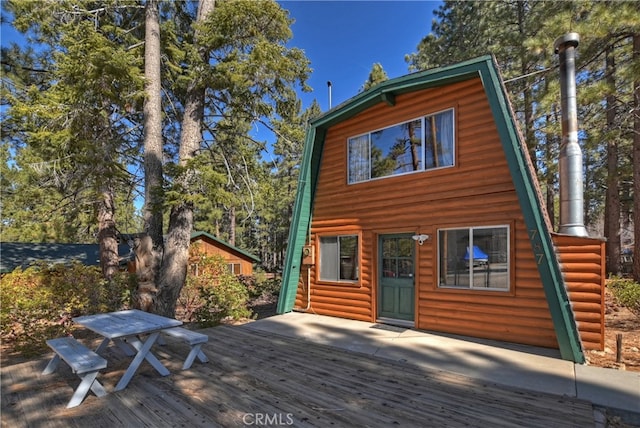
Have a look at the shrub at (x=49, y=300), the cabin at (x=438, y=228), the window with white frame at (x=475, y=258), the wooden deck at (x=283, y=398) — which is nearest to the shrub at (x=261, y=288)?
the cabin at (x=438, y=228)

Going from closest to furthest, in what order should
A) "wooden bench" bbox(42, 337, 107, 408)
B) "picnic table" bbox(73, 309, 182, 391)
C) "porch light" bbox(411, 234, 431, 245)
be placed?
"wooden bench" bbox(42, 337, 107, 408), "picnic table" bbox(73, 309, 182, 391), "porch light" bbox(411, 234, 431, 245)

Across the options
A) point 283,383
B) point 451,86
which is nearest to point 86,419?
point 283,383

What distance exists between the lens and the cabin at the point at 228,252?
761 inches

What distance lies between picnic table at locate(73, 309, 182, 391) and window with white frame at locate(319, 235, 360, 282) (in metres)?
4.08

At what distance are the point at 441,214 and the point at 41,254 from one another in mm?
18240

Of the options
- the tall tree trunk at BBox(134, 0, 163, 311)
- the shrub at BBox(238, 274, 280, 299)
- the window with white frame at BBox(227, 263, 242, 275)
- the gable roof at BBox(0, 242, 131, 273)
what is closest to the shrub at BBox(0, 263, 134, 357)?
the tall tree trunk at BBox(134, 0, 163, 311)

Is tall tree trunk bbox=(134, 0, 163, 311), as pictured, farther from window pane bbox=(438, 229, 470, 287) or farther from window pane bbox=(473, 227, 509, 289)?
window pane bbox=(473, 227, 509, 289)

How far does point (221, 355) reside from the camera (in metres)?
4.85

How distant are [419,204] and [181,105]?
8506mm

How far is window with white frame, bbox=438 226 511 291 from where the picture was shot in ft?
17.8

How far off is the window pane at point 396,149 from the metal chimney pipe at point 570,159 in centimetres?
229

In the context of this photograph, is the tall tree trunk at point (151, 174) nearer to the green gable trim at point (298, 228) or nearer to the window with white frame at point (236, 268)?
the green gable trim at point (298, 228)

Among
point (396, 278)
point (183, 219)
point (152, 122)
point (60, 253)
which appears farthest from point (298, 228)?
point (60, 253)

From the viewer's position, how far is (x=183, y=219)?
8.16 m
